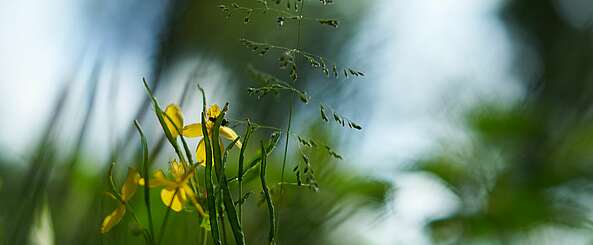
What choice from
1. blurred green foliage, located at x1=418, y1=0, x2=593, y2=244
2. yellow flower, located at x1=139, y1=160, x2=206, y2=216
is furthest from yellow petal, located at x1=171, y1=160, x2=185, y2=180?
blurred green foliage, located at x1=418, y1=0, x2=593, y2=244

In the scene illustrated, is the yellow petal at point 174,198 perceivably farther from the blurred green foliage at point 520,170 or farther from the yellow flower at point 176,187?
the blurred green foliage at point 520,170

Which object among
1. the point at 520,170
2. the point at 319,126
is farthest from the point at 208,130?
the point at 520,170

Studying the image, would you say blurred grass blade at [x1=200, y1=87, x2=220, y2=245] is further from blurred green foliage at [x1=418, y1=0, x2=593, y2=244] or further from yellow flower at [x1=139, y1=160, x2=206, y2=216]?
blurred green foliage at [x1=418, y1=0, x2=593, y2=244]

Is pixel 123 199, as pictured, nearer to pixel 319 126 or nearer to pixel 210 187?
pixel 210 187

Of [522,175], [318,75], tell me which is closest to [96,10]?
[318,75]

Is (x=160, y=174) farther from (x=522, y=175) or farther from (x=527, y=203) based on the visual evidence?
(x=522, y=175)

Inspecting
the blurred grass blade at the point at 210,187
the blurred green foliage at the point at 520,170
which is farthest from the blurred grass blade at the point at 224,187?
the blurred green foliage at the point at 520,170
